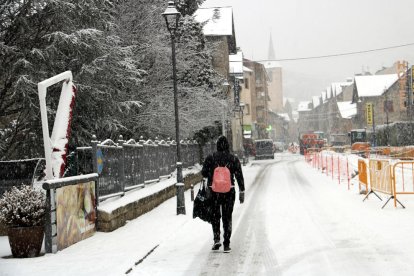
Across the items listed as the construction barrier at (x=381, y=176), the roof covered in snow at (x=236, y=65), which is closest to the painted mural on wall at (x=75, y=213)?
the construction barrier at (x=381, y=176)

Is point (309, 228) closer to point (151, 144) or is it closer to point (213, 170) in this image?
point (213, 170)

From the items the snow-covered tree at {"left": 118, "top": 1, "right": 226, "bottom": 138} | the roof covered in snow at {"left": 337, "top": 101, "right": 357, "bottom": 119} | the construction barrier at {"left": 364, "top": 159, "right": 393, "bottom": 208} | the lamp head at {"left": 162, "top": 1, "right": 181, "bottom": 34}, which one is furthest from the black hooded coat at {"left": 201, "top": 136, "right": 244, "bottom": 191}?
the roof covered in snow at {"left": 337, "top": 101, "right": 357, "bottom": 119}

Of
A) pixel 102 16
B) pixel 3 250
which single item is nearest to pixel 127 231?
pixel 3 250

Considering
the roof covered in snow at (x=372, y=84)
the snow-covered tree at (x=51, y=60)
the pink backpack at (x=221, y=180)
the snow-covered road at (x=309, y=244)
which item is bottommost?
the snow-covered road at (x=309, y=244)

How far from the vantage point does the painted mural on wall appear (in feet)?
29.6

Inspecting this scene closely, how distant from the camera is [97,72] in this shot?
1780cm

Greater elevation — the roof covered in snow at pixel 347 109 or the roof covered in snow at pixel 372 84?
the roof covered in snow at pixel 372 84

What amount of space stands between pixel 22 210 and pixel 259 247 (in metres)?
4.10

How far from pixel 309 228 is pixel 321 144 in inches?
2616

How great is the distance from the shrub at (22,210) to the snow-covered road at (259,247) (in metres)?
0.63

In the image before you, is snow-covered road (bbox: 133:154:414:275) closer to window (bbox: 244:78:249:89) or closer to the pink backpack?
the pink backpack

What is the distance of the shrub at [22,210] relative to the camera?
8.66m

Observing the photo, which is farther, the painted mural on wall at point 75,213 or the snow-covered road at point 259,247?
the painted mural on wall at point 75,213

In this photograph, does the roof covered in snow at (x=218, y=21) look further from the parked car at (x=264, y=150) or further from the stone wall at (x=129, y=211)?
the stone wall at (x=129, y=211)
